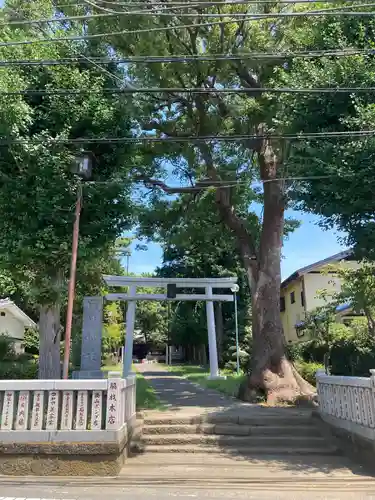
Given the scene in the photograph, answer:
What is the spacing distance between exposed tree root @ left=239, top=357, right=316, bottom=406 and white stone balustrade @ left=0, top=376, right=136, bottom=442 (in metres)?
6.50

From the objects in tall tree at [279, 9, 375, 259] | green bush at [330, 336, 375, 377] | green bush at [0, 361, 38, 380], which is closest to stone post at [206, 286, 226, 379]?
green bush at [330, 336, 375, 377]

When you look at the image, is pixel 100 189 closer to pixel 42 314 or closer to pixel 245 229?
pixel 42 314

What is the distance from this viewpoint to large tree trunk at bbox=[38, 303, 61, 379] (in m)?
10.6

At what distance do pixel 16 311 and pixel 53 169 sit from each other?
81.4 feet

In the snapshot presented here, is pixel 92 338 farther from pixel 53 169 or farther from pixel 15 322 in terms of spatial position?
pixel 15 322

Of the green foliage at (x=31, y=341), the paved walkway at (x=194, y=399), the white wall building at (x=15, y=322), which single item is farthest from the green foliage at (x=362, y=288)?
the white wall building at (x=15, y=322)

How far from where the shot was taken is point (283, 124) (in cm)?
980

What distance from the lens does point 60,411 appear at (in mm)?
6863

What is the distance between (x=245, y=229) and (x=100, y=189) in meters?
6.44

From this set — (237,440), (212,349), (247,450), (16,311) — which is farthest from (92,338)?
(16,311)

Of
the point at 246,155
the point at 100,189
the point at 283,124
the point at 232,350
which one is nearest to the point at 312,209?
the point at 283,124

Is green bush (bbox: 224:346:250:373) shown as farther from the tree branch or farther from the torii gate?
the tree branch

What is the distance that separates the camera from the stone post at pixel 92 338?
40.7ft

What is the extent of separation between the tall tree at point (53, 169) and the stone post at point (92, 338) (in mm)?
1666
